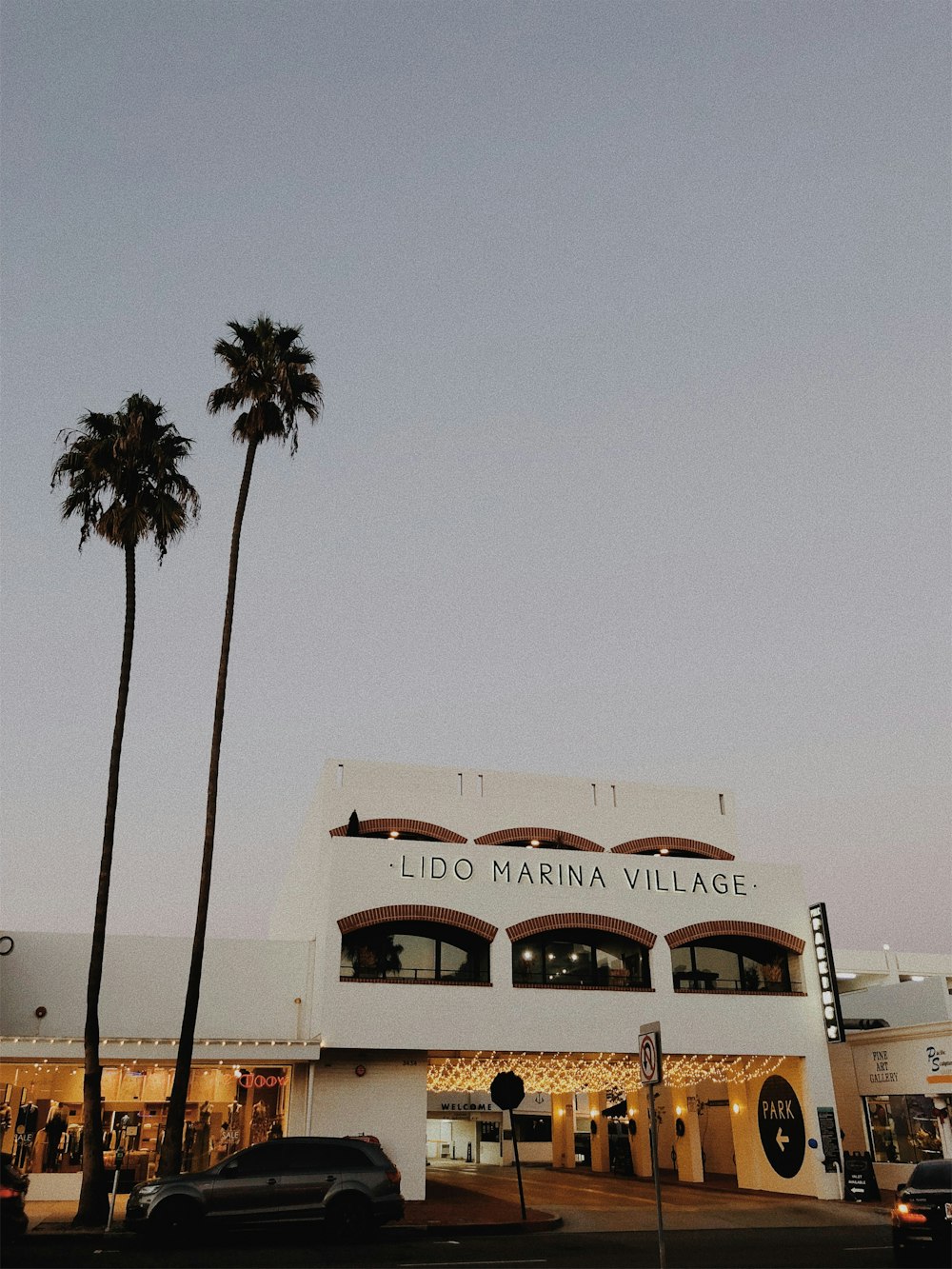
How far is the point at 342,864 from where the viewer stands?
85.6ft

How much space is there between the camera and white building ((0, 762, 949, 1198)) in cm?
2428

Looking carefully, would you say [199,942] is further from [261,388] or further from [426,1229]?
[261,388]

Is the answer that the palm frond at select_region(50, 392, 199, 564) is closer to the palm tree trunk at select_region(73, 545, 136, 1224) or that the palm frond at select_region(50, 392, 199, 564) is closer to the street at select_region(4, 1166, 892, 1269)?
the palm tree trunk at select_region(73, 545, 136, 1224)

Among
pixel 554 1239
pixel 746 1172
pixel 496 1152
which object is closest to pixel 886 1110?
pixel 746 1172

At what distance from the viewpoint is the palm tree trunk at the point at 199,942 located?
19.5 meters

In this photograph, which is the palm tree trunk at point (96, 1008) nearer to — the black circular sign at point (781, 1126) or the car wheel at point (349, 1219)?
the car wheel at point (349, 1219)

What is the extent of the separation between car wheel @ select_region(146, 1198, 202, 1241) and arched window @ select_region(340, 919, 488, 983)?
8623 mm

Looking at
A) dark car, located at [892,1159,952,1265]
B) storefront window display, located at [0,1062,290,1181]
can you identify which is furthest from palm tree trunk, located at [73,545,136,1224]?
dark car, located at [892,1159,952,1265]

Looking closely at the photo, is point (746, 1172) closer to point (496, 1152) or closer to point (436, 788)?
point (436, 788)

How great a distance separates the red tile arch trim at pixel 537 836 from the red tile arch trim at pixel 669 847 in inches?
38.0

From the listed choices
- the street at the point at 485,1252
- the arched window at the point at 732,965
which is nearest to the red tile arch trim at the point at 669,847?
the arched window at the point at 732,965

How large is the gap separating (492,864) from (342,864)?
409cm

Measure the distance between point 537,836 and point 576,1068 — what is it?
6.96 meters

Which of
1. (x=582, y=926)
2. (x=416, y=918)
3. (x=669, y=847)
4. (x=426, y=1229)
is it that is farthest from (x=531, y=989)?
(x=669, y=847)
